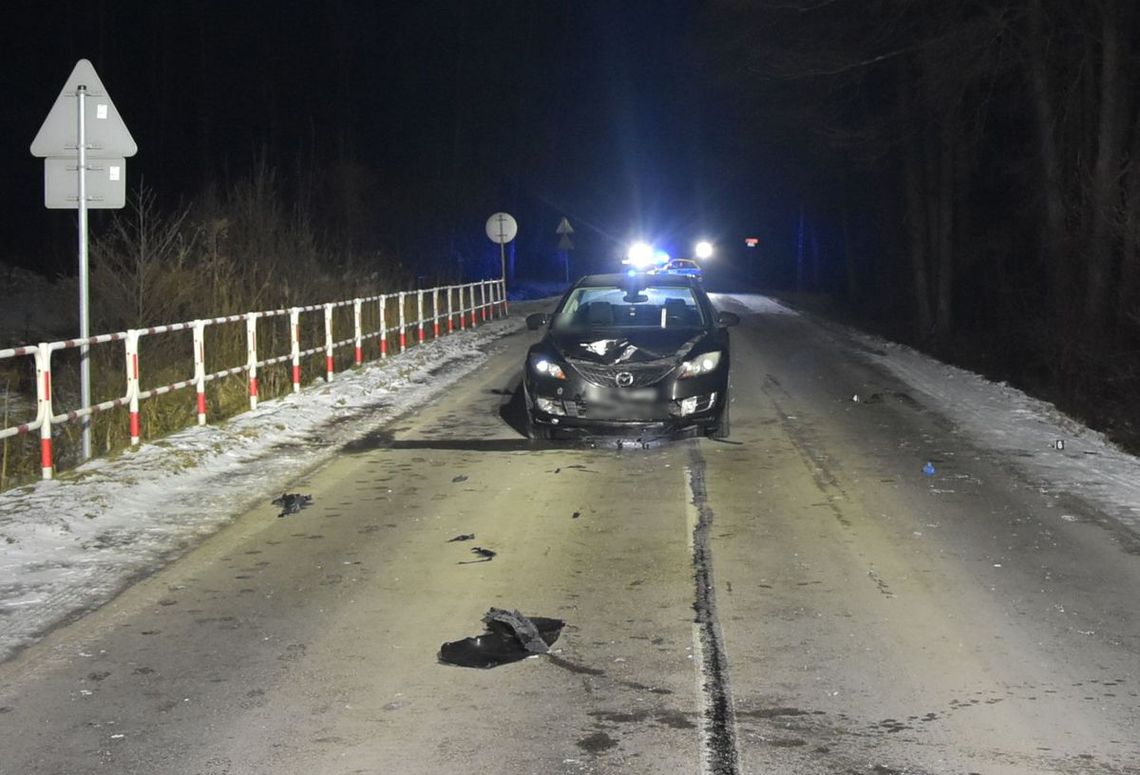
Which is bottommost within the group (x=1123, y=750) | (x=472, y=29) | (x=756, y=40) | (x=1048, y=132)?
(x=1123, y=750)

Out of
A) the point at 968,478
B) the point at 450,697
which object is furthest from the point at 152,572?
the point at 968,478

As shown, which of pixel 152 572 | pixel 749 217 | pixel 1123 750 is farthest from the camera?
pixel 749 217

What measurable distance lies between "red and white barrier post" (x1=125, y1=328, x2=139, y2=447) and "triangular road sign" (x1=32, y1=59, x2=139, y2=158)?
1.68m

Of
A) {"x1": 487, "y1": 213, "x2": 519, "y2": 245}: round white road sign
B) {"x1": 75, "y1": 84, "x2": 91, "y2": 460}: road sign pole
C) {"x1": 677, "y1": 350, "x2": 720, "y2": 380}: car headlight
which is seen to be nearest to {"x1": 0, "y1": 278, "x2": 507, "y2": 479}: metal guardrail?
{"x1": 75, "y1": 84, "x2": 91, "y2": 460}: road sign pole

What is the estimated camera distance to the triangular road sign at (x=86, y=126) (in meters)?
12.1

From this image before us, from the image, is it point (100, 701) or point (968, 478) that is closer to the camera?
point (100, 701)

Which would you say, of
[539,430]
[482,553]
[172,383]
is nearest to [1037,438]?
[539,430]

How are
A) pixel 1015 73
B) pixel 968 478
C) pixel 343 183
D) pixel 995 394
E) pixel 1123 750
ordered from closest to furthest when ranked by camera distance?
pixel 1123 750
pixel 968 478
pixel 995 394
pixel 1015 73
pixel 343 183

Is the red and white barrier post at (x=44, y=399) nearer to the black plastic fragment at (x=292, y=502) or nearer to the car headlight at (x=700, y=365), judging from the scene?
the black plastic fragment at (x=292, y=502)

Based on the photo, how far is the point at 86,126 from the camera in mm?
12234

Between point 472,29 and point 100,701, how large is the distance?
216ft

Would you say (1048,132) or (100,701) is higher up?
(1048,132)

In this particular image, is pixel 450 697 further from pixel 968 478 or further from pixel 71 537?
pixel 968 478

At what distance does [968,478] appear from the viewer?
11484 mm
